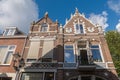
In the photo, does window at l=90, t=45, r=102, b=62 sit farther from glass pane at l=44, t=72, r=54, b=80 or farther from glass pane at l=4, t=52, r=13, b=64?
glass pane at l=4, t=52, r=13, b=64

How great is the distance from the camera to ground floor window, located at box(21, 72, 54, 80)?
625 inches

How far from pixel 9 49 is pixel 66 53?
7490 millimetres

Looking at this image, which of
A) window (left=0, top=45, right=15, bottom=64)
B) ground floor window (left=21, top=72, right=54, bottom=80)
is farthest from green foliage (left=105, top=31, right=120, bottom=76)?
window (left=0, top=45, right=15, bottom=64)

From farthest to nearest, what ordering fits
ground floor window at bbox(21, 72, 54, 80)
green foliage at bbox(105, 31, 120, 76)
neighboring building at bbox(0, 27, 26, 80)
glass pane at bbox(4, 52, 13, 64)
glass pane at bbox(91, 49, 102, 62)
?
green foliage at bbox(105, 31, 120, 76), glass pane at bbox(4, 52, 13, 64), glass pane at bbox(91, 49, 102, 62), neighboring building at bbox(0, 27, 26, 80), ground floor window at bbox(21, 72, 54, 80)

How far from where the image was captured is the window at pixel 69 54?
1709 centimetres

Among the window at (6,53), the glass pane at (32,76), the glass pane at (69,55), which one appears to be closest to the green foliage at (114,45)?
the glass pane at (69,55)

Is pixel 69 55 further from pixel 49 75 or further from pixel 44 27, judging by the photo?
pixel 44 27

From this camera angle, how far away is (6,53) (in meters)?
18.3

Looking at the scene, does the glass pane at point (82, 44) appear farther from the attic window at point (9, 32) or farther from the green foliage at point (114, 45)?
the green foliage at point (114, 45)

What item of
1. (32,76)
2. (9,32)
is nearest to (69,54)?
(32,76)

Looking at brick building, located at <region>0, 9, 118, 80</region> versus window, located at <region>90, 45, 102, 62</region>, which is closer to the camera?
brick building, located at <region>0, 9, 118, 80</region>

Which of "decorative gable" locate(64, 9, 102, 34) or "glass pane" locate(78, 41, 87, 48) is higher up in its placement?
"decorative gable" locate(64, 9, 102, 34)

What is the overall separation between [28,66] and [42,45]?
11.1 ft

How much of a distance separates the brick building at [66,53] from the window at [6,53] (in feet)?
5.46
